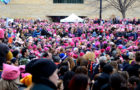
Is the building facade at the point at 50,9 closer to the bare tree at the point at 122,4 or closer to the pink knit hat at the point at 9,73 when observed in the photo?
the bare tree at the point at 122,4

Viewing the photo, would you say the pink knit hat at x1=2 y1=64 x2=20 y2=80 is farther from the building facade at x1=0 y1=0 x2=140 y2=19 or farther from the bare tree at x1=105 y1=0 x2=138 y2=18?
the building facade at x1=0 y1=0 x2=140 y2=19

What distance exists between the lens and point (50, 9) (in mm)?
56094

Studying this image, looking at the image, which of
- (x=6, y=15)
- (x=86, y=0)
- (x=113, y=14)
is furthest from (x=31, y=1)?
(x=113, y=14)

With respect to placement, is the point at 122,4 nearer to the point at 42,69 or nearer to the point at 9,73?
the point at 9,73

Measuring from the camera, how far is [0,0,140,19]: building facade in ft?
180

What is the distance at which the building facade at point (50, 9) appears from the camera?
54.8 meters

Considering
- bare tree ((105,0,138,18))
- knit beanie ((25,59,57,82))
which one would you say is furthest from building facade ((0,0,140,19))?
knit beanie ((25,59,57,82))

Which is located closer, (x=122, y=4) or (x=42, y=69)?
(x=42, y=69)

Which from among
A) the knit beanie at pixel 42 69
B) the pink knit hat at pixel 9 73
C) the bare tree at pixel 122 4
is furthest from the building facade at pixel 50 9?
the knit beanie at pixel 42 69

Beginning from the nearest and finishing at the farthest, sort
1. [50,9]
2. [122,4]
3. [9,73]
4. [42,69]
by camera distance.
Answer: [42,69] < [9,73] < [122,4] < [50,9]

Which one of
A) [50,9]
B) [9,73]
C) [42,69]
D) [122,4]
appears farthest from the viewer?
[50,9]

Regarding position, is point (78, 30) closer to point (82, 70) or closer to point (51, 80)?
point (82, 70)

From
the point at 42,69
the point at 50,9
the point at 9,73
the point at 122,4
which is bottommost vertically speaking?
the point at 9,73

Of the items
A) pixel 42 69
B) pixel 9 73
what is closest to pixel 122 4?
pixel 9 73
